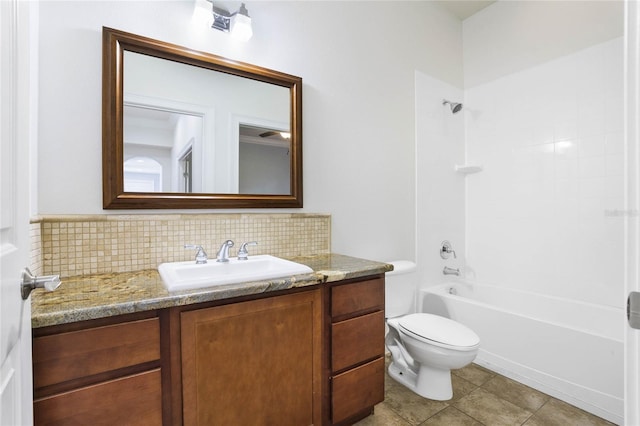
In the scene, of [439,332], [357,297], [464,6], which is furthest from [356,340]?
[464,6]

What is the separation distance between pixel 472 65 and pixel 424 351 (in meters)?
2.62

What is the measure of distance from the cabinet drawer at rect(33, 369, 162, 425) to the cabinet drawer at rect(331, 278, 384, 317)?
2.50 feet

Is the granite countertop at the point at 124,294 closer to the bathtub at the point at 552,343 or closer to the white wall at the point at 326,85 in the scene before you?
the white wall at the point at 326,85

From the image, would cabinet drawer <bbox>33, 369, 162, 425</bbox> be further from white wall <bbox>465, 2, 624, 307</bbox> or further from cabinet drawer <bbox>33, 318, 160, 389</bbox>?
white wall <bbox>465, 2, 624, 307</bbox>

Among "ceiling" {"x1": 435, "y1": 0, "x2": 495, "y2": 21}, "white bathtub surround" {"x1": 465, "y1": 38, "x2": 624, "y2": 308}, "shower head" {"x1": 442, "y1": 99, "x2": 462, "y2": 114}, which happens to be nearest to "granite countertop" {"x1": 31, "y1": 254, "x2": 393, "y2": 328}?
"white bathtub surround" {"x1": 465, "y1": 38, "x2": 624, "y2": 308}

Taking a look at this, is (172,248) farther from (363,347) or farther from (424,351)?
(424,351)

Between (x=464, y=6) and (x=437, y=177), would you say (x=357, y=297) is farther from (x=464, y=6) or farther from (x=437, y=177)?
(x=464, y=6)

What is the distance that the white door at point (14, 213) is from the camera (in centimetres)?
53

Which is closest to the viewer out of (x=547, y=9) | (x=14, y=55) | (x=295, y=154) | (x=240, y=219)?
(x=14, y=55)

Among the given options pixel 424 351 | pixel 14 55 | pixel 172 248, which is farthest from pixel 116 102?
pixel 424 351

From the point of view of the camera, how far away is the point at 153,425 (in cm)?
104

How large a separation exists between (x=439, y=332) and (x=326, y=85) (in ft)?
5.61

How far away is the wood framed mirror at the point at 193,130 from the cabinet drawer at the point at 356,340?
779mm

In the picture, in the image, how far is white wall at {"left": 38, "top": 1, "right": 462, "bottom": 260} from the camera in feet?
4.33
